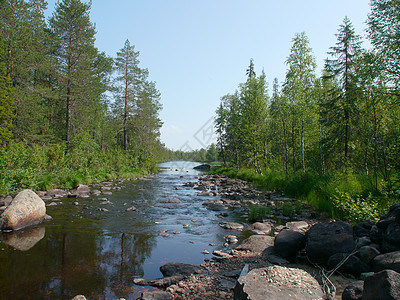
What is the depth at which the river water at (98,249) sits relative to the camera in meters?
4.68

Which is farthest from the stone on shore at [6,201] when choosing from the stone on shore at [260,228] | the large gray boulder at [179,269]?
the stone on shore at [260,228]

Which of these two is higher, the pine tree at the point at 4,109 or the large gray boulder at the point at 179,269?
the pine tree at the point at 4,109

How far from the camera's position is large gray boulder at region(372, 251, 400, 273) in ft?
14.2

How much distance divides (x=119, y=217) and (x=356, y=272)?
7888mm

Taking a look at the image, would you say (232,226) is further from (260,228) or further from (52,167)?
(52,167)

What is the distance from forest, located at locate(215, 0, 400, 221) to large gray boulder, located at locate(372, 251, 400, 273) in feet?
8.93

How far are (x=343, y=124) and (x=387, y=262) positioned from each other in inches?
492

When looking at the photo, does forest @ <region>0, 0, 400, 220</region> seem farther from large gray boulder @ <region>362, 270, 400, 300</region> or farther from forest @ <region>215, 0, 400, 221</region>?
large gray boulder @ <region>362, 270, 400, 300</region>

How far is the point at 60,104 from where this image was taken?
88.0 feet

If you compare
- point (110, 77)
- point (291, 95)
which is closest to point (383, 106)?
point (291, 95)

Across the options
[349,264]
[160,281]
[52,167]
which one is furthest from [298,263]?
[52,167]

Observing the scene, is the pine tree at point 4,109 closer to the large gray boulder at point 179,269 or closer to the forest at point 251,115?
the forest at point 251,115

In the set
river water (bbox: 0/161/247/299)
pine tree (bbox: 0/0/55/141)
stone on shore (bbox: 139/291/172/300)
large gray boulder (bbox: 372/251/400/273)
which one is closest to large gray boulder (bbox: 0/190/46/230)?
river water (bbox: 0/161/247/299)

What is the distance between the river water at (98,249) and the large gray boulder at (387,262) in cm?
351
